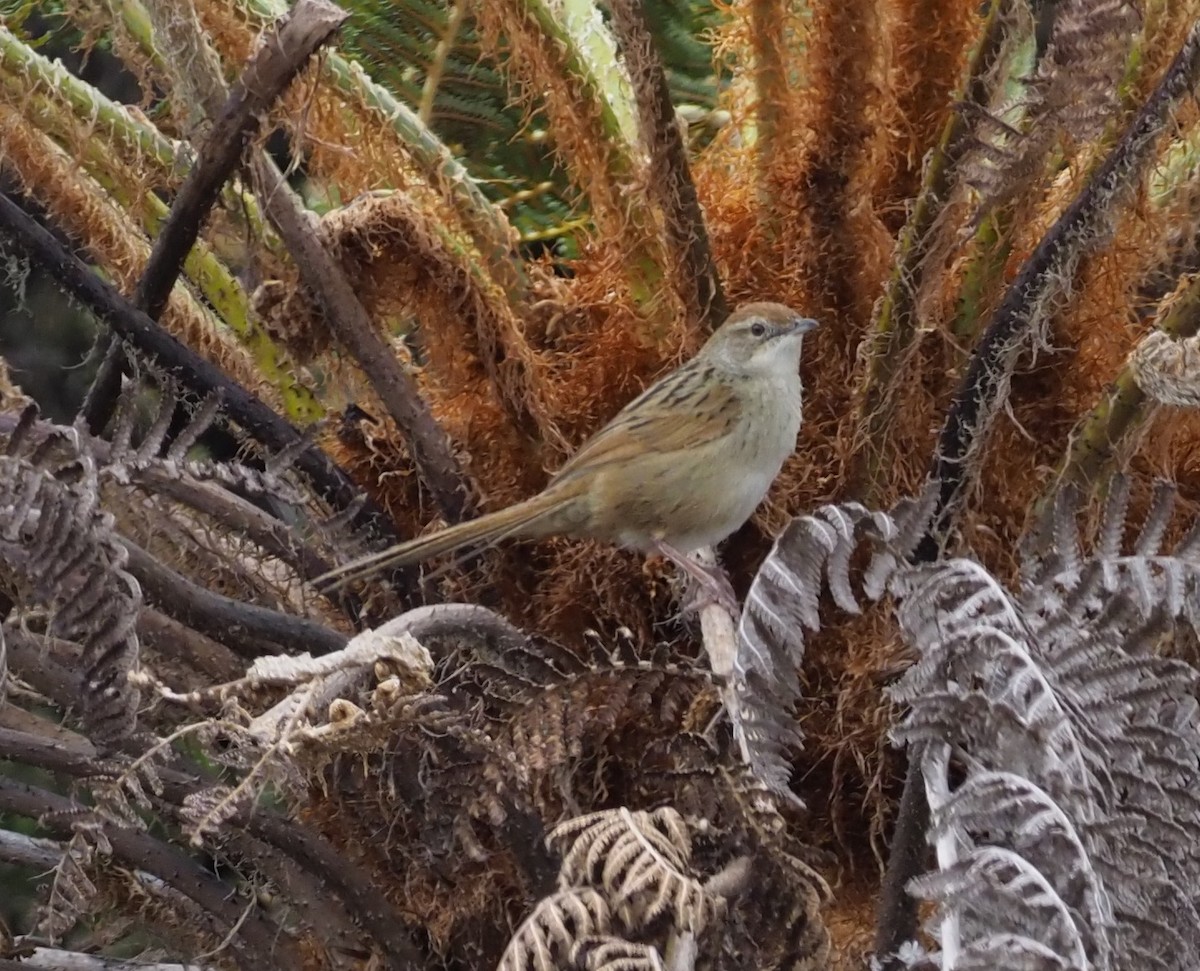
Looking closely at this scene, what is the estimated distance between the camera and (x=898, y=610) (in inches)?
50.5

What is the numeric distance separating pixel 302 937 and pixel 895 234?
45.5 inches

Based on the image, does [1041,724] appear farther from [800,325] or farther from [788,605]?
[800,325]

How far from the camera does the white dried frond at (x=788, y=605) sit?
4.14 ft

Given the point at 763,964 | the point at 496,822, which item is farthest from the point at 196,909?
the point at 763,964

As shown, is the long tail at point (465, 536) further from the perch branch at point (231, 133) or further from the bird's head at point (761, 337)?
the perch branch at point (231, 133)

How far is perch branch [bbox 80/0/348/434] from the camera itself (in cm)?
160

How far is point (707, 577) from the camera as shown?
181cm

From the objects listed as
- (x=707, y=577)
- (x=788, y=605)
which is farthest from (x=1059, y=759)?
(x=707, y=577)

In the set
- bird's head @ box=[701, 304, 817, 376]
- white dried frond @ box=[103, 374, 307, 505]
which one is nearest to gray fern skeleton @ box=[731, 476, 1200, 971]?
bird's head @ box=[701, 304, 817, 376]

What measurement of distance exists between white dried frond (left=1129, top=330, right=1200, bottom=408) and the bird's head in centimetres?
52

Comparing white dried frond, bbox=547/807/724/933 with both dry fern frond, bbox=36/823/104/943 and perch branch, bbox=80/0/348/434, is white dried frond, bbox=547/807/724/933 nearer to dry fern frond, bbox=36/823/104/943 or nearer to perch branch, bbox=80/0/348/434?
dry fern frond, bbox=36/823/104/943

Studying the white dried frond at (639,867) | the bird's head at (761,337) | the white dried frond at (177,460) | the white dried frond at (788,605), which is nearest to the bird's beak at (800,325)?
the bird's head at (761,337)

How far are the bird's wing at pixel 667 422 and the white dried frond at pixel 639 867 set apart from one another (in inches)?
29.5

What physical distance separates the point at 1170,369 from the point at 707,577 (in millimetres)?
642
